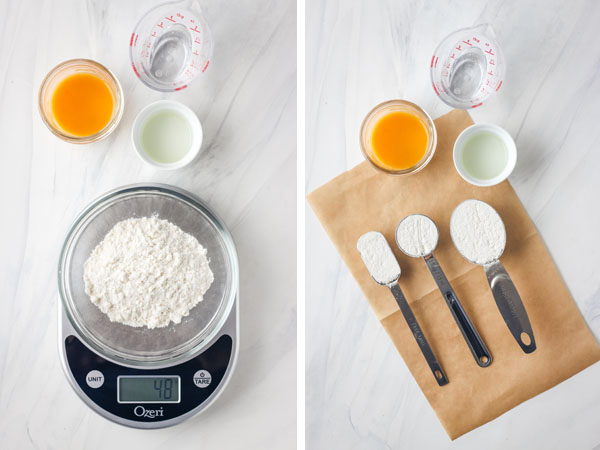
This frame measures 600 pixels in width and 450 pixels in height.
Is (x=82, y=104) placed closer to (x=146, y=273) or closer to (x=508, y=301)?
(x=146, y=273)

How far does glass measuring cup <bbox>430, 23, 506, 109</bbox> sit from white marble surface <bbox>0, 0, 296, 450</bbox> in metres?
0.26

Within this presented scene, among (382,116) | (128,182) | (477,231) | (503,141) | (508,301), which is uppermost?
(128,182)

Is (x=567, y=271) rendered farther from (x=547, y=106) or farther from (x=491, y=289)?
(x=547, y=106)

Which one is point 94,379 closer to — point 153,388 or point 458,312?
point 153,388

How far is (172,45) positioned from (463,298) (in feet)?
2.16

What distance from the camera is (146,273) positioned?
0.81m

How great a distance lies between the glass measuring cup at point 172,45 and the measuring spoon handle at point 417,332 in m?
0.50

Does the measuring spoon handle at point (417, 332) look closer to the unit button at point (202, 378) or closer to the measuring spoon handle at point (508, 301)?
the measuring spoon handle at point (508, 301)

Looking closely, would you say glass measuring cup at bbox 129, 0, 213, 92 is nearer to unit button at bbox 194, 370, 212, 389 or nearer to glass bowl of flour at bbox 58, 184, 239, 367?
glass bowl of flour at bbox 58, 184, 239, 367

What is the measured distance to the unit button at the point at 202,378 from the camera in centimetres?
83

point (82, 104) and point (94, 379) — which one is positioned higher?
point (82, 104)

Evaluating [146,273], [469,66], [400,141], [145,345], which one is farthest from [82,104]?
[469,66]

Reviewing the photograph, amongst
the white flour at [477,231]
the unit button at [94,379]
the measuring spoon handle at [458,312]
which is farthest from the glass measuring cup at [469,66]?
the unit button at [94,379]

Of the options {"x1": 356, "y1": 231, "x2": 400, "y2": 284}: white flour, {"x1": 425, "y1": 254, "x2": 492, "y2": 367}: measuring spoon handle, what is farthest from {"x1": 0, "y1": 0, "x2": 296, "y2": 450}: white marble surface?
Result: {"x1": 425, "y1": 254, "x2": 492, "y2": 367}: measuring spoon handle
